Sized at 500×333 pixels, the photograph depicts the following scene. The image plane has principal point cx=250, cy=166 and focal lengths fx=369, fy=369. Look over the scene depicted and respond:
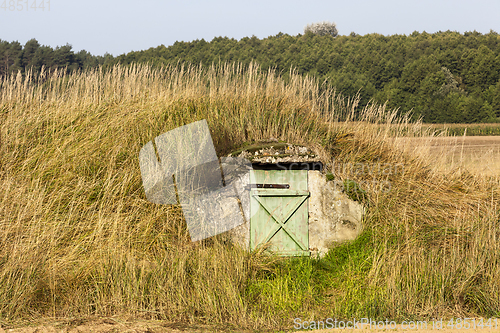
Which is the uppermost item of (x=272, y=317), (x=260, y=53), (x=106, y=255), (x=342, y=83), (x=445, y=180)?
(x=260, y=53)

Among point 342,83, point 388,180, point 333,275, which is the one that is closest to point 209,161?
point 333,275

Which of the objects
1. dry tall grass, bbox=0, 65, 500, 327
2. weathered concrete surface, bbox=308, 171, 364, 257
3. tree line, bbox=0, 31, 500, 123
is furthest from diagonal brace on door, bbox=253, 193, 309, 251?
tree line, bbox=0, 31, 500, 123

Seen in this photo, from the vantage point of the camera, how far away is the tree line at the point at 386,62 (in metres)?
30.1

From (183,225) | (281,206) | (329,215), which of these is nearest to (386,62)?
(329,215)

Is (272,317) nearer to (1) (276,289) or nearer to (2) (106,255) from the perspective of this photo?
(1) (276,289)

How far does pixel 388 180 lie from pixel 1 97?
284 inches

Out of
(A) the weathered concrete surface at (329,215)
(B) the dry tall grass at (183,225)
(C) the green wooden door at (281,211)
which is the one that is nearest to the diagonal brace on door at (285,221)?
(C) the green wooden door at (281,211)

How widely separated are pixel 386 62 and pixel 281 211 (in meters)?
37.2

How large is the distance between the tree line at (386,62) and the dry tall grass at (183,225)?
19690mm

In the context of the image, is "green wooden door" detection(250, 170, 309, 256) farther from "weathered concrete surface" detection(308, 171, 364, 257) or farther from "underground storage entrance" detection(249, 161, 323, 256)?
"weathered concrete surface" detection(308, 171, 364, 257)

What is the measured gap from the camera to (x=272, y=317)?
3977 mm

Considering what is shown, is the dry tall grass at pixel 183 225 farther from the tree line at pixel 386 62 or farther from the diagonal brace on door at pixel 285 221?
the tree line at pixel 386 62

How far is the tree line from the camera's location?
30062 mm

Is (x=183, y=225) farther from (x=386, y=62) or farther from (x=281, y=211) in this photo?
(x=386, y=62)
